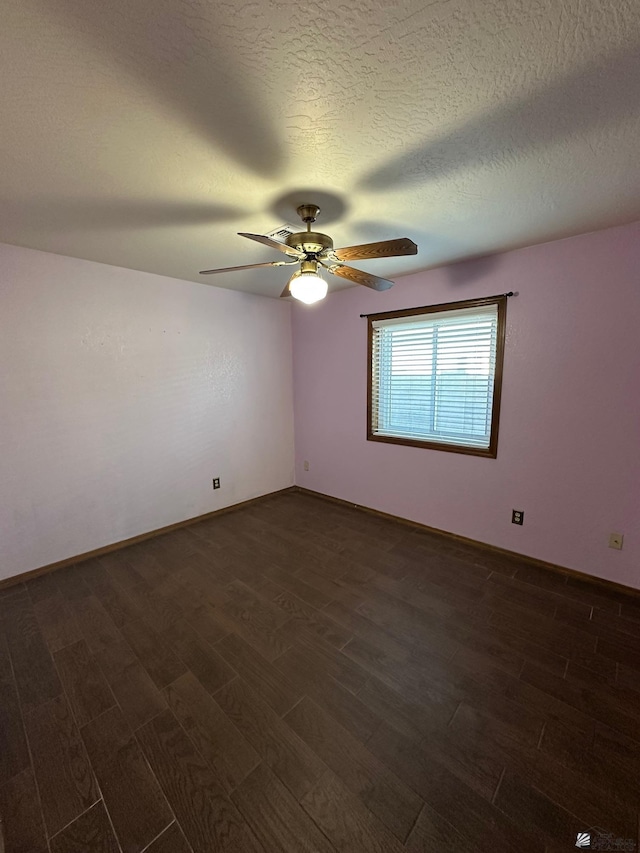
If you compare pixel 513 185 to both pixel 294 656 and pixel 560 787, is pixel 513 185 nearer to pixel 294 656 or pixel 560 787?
pixel 560 787

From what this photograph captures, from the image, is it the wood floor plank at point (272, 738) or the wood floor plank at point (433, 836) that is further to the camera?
the wood floor plank at point (272, 738)

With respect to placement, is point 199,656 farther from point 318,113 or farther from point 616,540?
point 616,540

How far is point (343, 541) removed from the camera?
9.52ft

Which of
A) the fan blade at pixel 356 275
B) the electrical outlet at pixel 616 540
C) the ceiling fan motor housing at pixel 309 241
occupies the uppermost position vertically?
the ceiling fan motor housing at pixel 309 241

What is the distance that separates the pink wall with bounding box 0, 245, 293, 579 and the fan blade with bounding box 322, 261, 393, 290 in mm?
1795

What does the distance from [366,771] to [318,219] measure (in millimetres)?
2613

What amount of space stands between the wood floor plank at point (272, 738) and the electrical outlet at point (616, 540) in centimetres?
224

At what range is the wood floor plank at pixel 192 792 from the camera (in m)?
1.02

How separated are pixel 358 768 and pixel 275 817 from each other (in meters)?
0.32

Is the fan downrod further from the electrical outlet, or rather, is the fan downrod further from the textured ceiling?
the electrical outlet

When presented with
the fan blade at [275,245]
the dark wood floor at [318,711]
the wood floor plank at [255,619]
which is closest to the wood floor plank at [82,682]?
the dark wood floor at [318,711]

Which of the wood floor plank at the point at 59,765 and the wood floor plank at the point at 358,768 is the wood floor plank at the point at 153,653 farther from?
the wood floor plank at the point at 358,768

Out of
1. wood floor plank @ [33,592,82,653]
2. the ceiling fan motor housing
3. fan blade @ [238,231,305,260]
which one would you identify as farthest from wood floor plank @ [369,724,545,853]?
the ceiling fan motor housing

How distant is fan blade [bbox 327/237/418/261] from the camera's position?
1.49m
